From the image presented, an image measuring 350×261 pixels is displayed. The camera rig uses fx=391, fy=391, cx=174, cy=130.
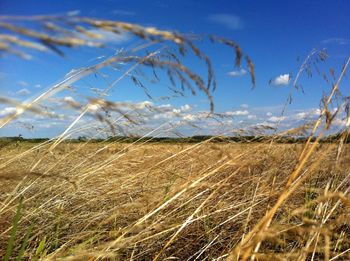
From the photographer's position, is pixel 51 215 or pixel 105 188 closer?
pixel 51 215

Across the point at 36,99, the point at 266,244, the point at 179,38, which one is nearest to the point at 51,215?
the point at 36,99

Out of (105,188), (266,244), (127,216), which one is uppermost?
(105,188)

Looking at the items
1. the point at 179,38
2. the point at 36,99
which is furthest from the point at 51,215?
the point at 179,38

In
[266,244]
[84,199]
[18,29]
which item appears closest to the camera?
[18,29]

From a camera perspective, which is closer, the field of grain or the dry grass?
the dry grass

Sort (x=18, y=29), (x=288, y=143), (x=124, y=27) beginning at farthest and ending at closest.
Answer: (x=288, y=143) → (x=124, y=27) → (x=18, y=29)

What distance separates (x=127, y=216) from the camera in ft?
7.37

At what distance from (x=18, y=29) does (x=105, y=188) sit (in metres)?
2.03

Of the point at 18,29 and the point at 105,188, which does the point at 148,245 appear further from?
the point at 18,29

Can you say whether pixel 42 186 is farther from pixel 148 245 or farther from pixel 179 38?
pixel 179 38

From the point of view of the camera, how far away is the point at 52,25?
25.2 inches

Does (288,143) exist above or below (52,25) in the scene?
below

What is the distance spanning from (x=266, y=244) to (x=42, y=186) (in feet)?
4.90

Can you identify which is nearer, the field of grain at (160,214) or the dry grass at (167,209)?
the dry grass at (167,209)
